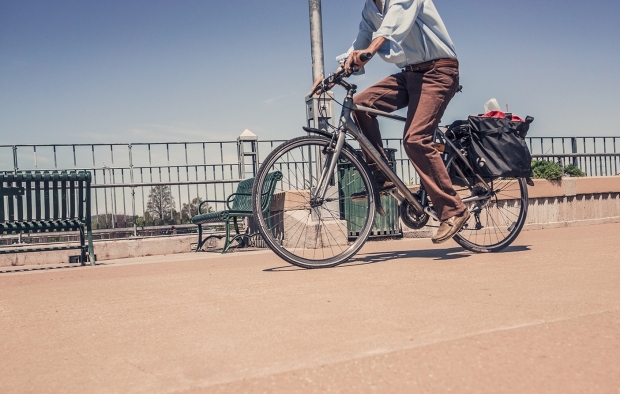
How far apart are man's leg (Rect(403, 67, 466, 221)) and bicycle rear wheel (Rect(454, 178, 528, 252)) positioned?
47cm

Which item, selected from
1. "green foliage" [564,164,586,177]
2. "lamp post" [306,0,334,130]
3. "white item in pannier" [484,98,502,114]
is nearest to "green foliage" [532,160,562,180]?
"green foliage" [564,164,586,177]

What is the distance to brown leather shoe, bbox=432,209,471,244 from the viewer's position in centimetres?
473

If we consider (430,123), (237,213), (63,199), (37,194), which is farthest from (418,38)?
(37,194)

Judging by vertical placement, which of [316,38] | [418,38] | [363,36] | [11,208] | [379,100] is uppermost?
[316,38]

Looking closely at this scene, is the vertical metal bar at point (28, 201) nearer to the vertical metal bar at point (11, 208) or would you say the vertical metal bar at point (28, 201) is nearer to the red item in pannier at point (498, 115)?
the vertical metal bar at point (11, 208)

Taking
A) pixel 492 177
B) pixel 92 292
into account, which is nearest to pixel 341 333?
pixel 92 292

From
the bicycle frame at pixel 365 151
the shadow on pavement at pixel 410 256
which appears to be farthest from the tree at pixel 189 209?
the bicycle frame at pixel 365 151

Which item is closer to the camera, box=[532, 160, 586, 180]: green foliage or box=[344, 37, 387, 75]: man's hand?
box=[344, 37, 387, 75]: man's hand

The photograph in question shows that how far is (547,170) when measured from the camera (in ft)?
32.3

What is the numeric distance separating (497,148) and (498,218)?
824 millimetres

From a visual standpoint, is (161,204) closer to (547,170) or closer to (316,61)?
(316,61)

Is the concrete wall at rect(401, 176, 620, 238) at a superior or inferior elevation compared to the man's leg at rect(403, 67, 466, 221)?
inferior

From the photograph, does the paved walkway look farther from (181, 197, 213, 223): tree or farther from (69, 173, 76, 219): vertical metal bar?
(181, 197, 213, 223): tree

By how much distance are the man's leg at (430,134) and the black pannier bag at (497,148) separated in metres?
0.46
